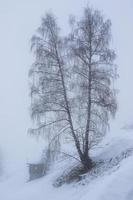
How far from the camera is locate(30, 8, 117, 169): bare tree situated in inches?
746

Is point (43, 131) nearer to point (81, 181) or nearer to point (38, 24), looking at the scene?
point (81, 181)

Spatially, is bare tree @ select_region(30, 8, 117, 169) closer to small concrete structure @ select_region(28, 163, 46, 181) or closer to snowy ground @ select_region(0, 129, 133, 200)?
snowy ground @ select_region(0, 129, 133, 200)

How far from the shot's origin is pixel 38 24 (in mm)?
19375

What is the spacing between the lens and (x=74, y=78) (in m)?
19.4

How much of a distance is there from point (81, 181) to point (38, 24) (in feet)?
33.3

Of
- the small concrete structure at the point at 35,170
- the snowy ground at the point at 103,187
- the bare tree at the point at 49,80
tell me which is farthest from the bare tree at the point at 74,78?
the small concrete structure at the point at 35,170

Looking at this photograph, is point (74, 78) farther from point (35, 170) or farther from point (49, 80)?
point (35, 170)

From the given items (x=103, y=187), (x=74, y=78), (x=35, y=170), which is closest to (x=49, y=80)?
(x=74, y=78)

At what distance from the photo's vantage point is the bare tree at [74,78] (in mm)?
18938

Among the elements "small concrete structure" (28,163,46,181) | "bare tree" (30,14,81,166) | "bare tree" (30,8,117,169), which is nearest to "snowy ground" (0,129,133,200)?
"bare tree" (30,8,117,169)

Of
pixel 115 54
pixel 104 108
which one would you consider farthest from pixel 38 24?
pixel 104 108

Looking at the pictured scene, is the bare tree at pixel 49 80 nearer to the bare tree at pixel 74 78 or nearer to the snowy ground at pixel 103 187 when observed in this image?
the bare tree at pixel 74 78

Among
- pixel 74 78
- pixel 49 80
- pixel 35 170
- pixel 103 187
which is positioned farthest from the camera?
pixel 35 170

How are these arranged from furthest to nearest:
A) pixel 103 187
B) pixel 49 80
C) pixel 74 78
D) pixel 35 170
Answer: pixel 35 170 → pixel 74 78 → pixel 49 80 → pixel 103 187
